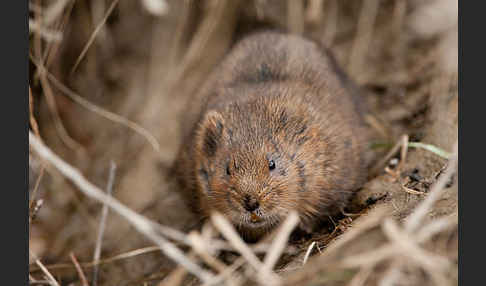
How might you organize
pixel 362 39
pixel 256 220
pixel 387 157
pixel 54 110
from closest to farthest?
pixel 256 220
pixel 387 157
pixel 54 110
pixel 362 39

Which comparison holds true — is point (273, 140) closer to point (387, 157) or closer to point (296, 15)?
point (387, 157)

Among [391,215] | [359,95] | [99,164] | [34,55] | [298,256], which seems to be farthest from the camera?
[99,164]

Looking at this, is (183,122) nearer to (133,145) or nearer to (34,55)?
(133,145)

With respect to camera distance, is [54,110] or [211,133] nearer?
[211,133]

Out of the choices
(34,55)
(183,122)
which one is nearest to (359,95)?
(183,122)

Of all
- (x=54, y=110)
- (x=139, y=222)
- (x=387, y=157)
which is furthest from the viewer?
(x=54, y=110)

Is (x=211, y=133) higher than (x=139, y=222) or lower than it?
higher

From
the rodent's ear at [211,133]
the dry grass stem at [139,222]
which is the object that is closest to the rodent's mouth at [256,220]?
the rodent's ear at [211,133]

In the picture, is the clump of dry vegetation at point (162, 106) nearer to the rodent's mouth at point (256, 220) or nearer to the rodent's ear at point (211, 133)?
the rodent's mouth at point (256, 220)

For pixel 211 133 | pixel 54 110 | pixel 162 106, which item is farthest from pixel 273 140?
pixel 162 106
